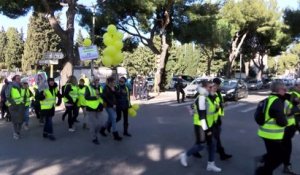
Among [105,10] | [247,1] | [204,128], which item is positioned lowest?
[204,128]

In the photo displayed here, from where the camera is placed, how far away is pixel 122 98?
11.4 metres

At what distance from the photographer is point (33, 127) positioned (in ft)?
44.4

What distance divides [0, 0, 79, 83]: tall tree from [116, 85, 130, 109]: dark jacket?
40.5ft

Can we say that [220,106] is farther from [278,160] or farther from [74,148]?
[74,148]

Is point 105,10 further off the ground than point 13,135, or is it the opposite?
point 105,10

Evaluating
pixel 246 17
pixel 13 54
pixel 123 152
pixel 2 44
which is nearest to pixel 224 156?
pixel 123 152

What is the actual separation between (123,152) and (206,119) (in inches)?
93.7

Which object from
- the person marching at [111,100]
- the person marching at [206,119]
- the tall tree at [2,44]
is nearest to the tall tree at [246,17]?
the person marching at [111,100]

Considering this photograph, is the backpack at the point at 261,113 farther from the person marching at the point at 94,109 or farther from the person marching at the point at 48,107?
the person marching at the point at 48,107

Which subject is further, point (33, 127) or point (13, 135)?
point (33, 127)

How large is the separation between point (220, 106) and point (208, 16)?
28195 millimetres

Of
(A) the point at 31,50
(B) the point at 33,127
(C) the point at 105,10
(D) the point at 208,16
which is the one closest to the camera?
(B) the point at 33,127

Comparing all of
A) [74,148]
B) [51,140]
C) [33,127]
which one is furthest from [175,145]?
[33,127]

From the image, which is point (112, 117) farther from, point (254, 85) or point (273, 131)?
point (254, 85)
